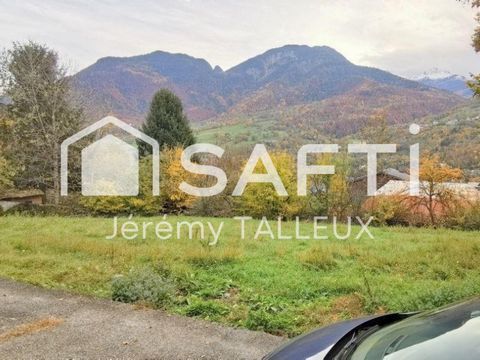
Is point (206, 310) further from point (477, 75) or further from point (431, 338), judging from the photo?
point (477, 75)

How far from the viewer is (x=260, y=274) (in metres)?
8.16

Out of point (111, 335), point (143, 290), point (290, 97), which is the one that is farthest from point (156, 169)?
point (290, 97)

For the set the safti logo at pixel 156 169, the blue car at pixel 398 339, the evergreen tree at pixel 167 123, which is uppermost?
the evergreen tree at pixel 167 123

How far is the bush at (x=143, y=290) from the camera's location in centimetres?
627

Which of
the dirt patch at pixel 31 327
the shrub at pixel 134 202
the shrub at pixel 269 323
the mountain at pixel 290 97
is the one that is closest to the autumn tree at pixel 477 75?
the shrub at pixel 269 323

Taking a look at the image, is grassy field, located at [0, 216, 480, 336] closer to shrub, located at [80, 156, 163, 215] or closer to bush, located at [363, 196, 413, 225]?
shrub, located at [80, 156, 163, 215]

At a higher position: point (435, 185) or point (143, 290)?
point (435, 185)

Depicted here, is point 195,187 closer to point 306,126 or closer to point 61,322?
point 61,322

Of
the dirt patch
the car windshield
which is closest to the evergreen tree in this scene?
the dirt patch

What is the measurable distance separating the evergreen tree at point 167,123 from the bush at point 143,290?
2573 cm

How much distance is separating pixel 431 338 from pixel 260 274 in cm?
583

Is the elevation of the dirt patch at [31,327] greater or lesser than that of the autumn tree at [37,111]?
lesser

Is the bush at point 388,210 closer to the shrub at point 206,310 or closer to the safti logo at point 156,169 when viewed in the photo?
the safti logo at point 156,169

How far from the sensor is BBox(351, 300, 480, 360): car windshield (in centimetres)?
222
